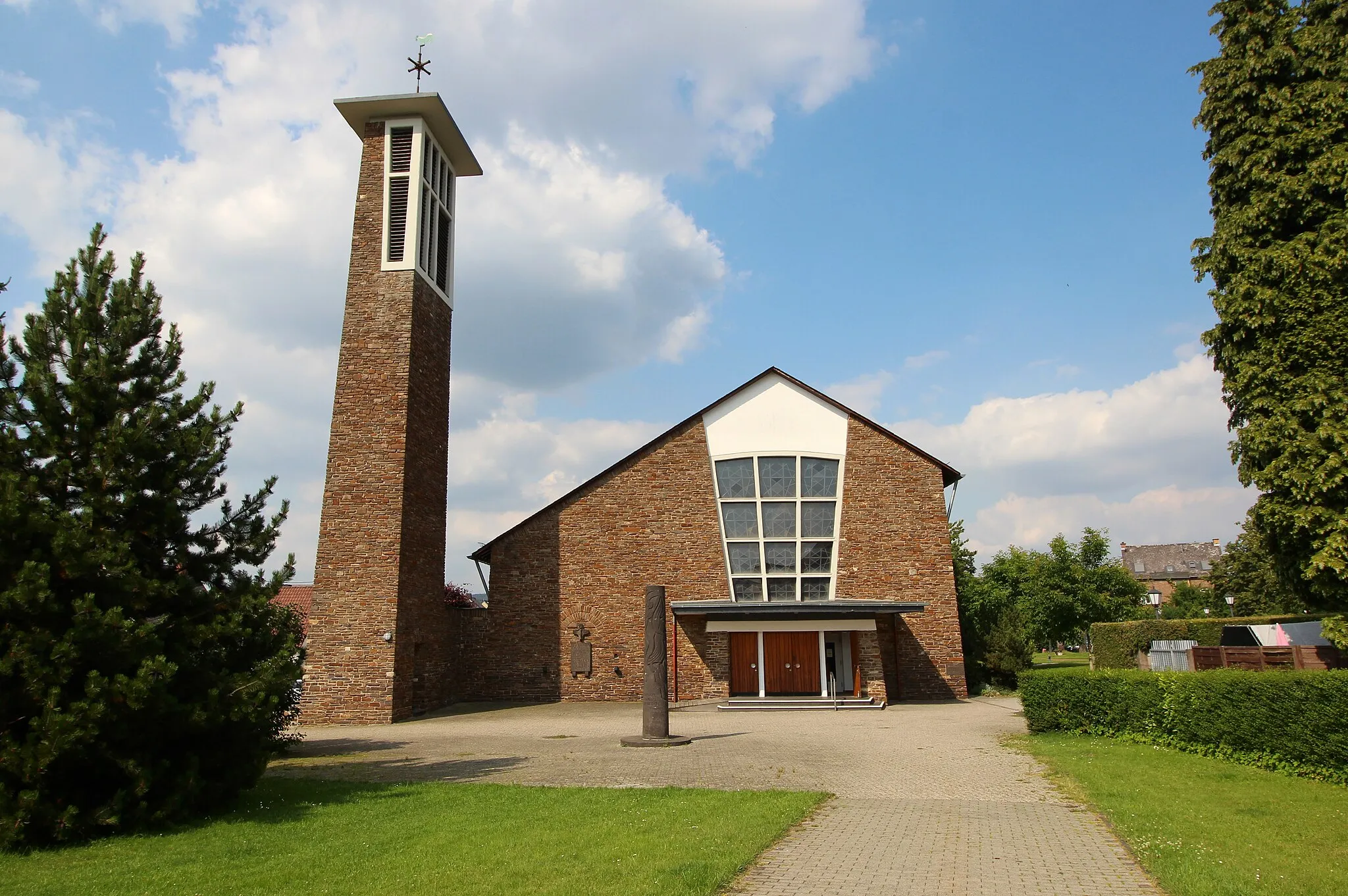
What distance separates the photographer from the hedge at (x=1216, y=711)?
34.3 ft

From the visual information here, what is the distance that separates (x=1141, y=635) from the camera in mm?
27688

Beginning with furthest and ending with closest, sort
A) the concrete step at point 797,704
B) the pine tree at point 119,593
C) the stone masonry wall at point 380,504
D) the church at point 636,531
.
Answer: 1. the concrete step at point 797,704
2. the church at point 636,531
3. the stone masonry wall at point 380,504
4. the pine tree at point 119,593

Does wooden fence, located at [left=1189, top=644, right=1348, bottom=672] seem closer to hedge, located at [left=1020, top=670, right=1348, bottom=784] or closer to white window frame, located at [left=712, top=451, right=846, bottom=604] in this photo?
hedge, located at [left=1020, top=670, right=1348, bottom=784]

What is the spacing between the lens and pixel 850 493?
25641mm

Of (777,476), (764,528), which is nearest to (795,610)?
(764,528)

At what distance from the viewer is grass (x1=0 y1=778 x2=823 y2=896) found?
251 inches

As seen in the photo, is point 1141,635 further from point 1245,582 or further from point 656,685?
point 1245,582

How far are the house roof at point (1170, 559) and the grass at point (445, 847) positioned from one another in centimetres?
10040

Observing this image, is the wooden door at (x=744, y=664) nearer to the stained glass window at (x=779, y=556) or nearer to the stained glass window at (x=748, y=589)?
the stained glass window at (x=748, y=589)

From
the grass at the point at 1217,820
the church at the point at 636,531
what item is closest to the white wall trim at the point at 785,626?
the church at the point at 636,531

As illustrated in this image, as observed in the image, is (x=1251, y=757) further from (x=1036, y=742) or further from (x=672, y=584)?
(x=672, y=584)

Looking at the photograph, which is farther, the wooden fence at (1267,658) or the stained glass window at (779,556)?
the stained glass window at (779,556)

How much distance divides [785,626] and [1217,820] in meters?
15.5

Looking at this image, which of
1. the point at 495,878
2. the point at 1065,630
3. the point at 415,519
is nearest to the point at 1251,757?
the point at 495,878
